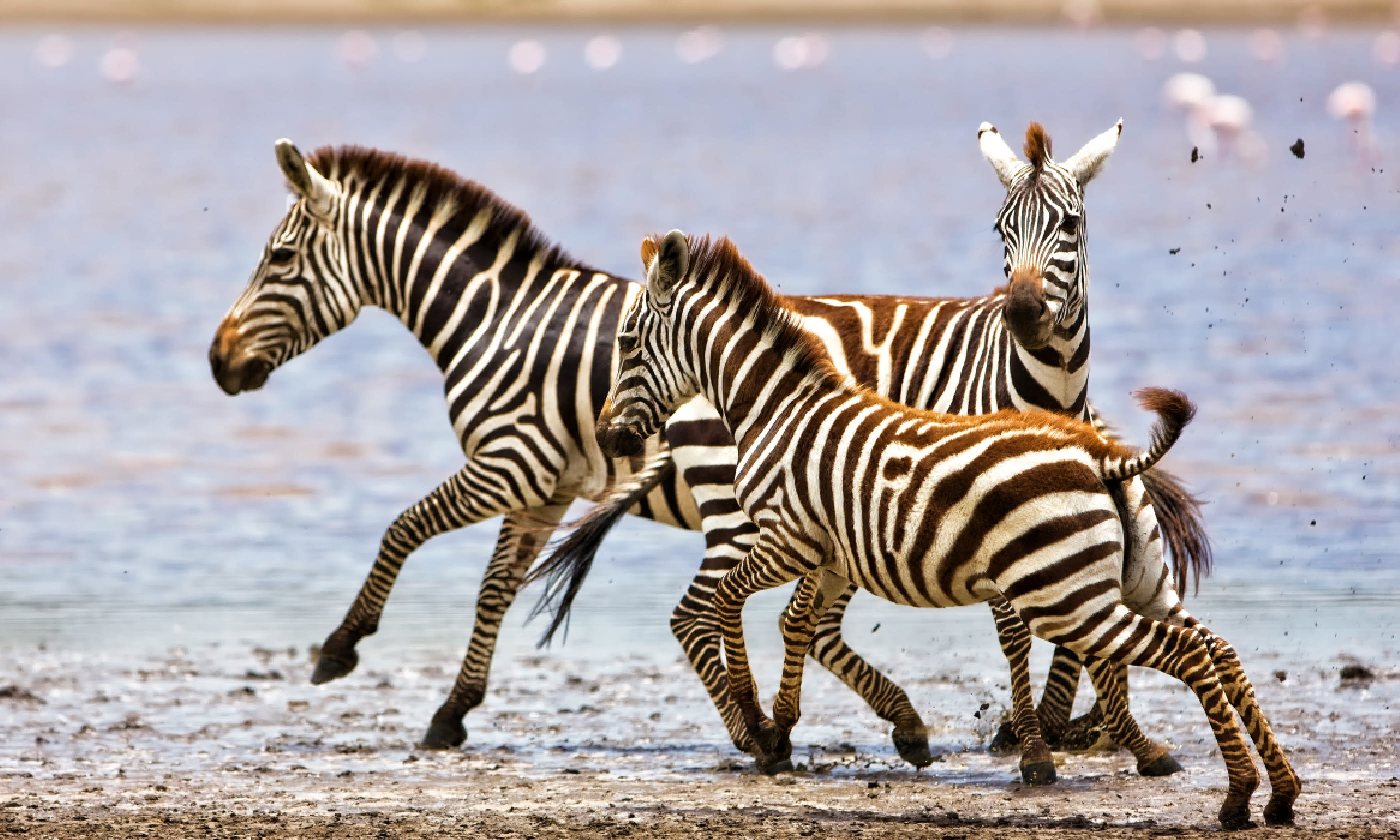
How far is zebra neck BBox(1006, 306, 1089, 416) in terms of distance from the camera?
7.02m

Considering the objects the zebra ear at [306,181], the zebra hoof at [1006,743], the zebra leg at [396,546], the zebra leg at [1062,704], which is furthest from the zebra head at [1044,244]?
the zebra ear at [306,181]

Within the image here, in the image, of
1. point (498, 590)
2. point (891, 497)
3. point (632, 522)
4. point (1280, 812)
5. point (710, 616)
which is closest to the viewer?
point (1280, 812)

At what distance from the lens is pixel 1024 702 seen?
714 cm

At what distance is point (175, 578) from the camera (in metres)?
11.0

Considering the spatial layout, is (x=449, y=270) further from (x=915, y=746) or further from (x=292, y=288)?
(x=915, y=746)

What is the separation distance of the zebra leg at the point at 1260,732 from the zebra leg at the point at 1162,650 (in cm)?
3

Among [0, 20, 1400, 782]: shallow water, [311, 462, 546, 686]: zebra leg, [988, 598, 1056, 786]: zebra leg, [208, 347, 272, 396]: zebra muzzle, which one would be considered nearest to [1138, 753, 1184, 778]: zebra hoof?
[0, 20, 1400, 782]: shallow water

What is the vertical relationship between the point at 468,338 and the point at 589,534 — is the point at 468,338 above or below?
above

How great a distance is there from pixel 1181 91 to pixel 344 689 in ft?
94.8

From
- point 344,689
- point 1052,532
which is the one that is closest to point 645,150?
point 344,689

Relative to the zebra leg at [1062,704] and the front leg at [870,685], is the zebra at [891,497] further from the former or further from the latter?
the zebra leg at [1062,704]

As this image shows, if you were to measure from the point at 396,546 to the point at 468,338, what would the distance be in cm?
96

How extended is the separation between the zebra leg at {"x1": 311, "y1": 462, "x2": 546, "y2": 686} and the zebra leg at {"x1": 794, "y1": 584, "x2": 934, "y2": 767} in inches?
58.5

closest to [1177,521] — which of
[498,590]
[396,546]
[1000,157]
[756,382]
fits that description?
[1000,157]
